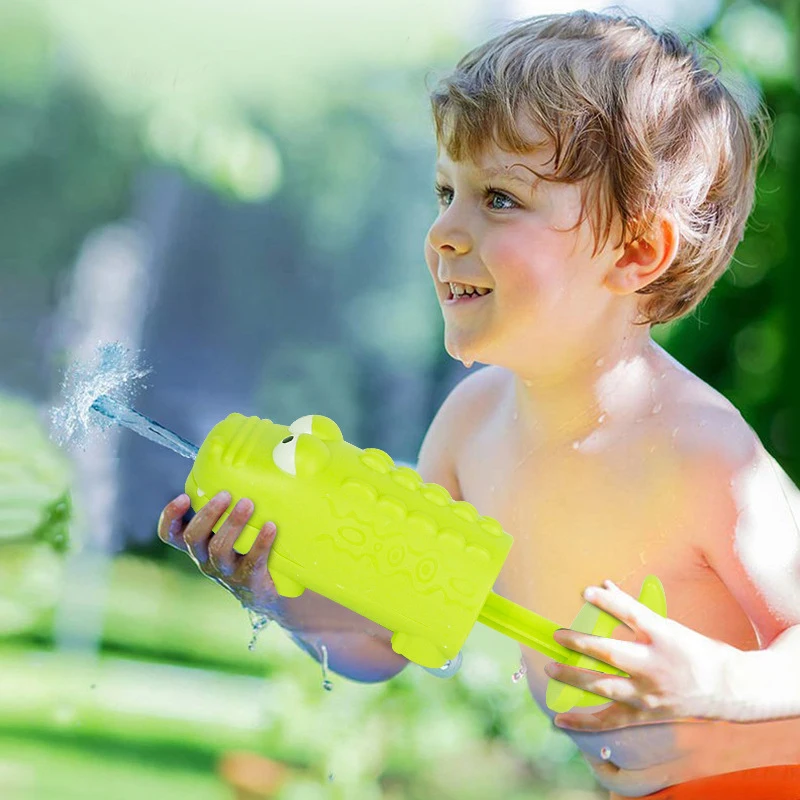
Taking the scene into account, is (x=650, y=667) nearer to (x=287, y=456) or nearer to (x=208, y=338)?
(x=287, y=456)

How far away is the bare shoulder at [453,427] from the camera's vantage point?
113cm

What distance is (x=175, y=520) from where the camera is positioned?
85cm

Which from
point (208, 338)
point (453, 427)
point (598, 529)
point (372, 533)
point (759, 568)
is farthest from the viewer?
point (208, 338)

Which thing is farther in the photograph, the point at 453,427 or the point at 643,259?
the point at 453,427

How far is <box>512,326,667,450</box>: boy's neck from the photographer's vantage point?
1.01 metres

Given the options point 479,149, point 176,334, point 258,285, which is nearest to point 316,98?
point 258,285

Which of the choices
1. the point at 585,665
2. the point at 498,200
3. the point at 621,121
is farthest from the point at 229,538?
the point at 621,121

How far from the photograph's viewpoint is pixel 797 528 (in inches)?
35.9

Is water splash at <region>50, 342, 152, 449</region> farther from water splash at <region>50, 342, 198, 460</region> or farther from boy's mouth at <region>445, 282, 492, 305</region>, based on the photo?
boy's mouth at <region>445, 282, 492, 305</region>

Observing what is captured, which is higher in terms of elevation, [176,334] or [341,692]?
[176,334]

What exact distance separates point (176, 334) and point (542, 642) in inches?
23.5

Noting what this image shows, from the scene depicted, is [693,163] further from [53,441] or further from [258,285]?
[53,441]

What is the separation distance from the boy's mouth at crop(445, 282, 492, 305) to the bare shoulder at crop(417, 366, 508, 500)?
0.18 metres

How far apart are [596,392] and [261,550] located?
0.37 metres
